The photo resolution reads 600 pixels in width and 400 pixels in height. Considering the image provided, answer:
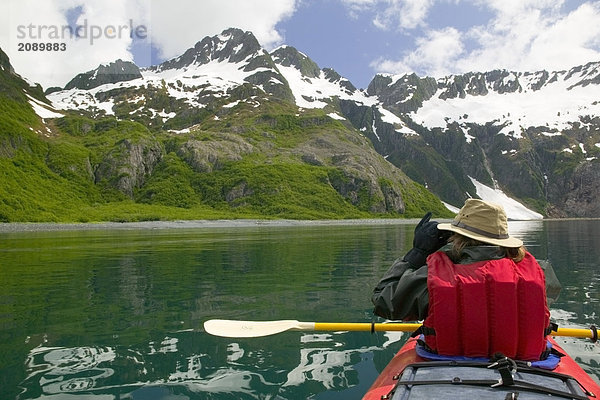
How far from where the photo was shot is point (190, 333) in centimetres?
1329

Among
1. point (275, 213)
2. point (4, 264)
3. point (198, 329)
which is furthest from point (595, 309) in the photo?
point (275, 213)

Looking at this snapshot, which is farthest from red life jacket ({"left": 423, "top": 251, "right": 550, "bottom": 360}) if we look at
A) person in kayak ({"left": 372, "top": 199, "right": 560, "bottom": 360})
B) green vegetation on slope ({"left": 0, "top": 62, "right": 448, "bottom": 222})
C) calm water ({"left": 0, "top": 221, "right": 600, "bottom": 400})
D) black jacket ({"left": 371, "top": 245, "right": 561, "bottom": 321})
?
green vegetation on slope ({"left": 0, "top": 62, "right": 448, "bottom": 222})

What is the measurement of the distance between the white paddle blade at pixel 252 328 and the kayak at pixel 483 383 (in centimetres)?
357

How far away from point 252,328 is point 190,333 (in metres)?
4.60

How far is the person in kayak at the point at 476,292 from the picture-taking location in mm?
5324

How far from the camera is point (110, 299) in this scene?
18453mm

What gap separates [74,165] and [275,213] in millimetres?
77202

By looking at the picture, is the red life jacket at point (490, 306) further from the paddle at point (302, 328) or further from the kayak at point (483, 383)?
the paddle at point (302, 328)

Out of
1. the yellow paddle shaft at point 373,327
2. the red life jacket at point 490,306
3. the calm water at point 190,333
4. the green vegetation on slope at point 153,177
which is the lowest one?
the calm water at point 190,333

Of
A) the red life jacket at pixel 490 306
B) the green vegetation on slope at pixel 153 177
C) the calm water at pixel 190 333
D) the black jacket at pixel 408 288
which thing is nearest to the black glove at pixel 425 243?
the black jacket at pixel 408 288

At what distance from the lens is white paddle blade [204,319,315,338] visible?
913cm

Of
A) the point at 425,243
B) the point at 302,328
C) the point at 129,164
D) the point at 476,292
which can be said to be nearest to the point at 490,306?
the point at 476,292

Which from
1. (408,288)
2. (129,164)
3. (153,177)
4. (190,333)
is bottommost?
(190,333)

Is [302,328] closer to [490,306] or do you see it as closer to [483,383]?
[490,306]
